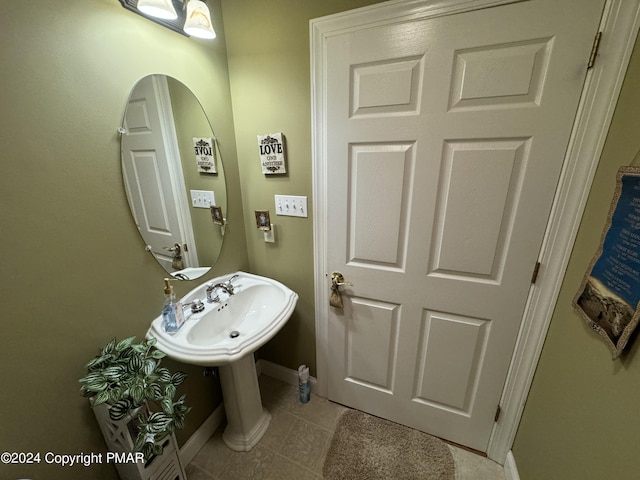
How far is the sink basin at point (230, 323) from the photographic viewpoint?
928mm

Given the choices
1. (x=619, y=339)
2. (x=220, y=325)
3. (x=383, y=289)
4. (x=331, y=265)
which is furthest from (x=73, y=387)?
(x=619, y=339)

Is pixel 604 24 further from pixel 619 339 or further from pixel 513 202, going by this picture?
pixel 619 339

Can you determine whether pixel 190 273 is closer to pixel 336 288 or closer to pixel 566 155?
pixel 336 288

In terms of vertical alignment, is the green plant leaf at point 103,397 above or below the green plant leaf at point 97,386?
below

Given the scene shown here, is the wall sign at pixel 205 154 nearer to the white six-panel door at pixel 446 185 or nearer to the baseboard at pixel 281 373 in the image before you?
the white six-panel door at pixel 446 185

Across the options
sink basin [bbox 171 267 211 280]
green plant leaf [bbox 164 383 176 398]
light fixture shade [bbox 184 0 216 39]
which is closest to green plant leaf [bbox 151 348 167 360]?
green plant leaf [bbox 164 383 176 398]

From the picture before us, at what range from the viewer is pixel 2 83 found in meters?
0.63

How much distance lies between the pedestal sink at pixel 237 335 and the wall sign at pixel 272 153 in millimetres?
625

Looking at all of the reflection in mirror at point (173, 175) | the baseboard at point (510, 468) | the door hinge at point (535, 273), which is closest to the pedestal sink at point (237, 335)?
the reflection in mirror at point (173, 175)

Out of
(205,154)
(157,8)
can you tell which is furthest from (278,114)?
(157,8)

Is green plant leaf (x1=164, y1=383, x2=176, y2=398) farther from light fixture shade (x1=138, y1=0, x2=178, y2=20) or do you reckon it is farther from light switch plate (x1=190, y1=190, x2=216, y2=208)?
light fixture shade (x1=138, y1=0, x2=178, y2=20)

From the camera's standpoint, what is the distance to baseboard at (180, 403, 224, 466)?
4.18 ft

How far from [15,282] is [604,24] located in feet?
6.12

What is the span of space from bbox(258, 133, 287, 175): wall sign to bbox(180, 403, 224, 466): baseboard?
4.66 ft
